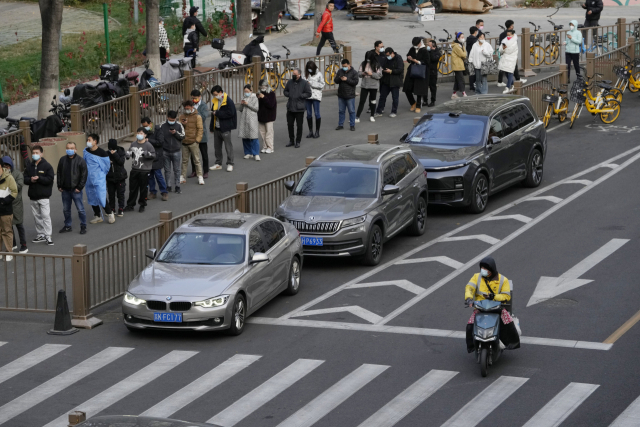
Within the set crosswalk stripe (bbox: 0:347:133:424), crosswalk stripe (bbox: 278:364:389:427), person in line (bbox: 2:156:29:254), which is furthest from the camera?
person in line (bbox: 2:156:29:254)

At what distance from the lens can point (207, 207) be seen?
57.4 ft

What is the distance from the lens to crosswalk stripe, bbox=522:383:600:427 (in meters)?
10.8

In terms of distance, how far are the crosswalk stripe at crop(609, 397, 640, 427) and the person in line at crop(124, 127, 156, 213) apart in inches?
481

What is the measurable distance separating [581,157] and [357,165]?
8602mm

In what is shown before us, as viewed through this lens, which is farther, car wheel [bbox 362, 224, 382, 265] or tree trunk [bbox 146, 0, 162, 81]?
tree trunk [bbox 146, 0, 162, 81]

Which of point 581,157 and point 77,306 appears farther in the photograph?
point 581,157

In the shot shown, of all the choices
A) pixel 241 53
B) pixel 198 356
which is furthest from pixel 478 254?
pixel 241 53

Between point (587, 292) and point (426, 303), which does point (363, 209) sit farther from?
point (587, 292)

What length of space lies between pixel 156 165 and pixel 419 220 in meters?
5.91

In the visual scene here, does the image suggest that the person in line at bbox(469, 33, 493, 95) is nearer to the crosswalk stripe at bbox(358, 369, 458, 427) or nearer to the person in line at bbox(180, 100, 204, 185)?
the person in line at bbox(180, 100, 204, 185)

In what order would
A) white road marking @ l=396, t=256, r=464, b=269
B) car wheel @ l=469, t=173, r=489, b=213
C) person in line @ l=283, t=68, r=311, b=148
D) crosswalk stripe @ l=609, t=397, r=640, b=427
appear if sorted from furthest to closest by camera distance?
person in line @ l=283, t=68, r=311, b=148, car wheel @ l=469, t=173, r=489, b=213, white road marking @ l=396, t=256, r=464, b=269, crosswalk stripe @ l=609, t=397, r=640, b=427

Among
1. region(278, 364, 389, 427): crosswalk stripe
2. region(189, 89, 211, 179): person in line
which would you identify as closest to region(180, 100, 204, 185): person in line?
region(189, 89, 211, 179): person in line

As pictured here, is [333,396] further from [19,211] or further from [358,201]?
[19,211]

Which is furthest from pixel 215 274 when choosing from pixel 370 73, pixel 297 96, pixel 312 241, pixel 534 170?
pixel 370 73
